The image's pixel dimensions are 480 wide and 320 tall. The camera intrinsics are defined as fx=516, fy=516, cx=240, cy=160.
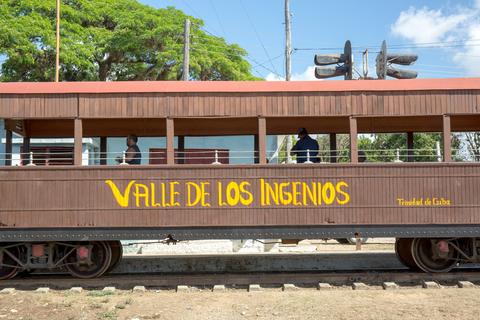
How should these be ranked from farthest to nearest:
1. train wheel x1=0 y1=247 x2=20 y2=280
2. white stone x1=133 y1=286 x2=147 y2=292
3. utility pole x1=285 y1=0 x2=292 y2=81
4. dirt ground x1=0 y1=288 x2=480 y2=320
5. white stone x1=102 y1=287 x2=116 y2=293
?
utility pole x1=285 y1=0 x2=292 y2=81 → train wheel x1=0 y1=247 x2=20 y2=280 → white stone x1=133 y1=286 x2=147 y2=292 → white stone x1=102 y1=287 x2=116 y2=293 → dirt ground x1=0 y1=288 x2=480 y2=320

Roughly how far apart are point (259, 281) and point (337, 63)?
5.08 m

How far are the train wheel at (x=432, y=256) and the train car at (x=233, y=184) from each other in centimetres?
8

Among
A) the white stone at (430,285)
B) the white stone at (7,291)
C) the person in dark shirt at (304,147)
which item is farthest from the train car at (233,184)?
the white stone at (430,285)

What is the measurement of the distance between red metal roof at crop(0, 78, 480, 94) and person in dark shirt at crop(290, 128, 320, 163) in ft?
2.90

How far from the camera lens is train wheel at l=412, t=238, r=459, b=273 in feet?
28.2

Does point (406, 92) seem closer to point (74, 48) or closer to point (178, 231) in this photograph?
point (178, 231)

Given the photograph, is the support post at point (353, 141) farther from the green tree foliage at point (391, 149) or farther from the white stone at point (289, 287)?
the white stone at point (289, 287)

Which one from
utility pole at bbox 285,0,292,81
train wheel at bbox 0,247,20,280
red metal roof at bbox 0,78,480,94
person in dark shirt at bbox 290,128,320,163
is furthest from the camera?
utility pole at bbox 285,0,292,81

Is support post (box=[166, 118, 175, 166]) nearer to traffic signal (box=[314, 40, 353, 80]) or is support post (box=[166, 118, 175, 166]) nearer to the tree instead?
traffic signal (box=[314, 40, 353, 80])

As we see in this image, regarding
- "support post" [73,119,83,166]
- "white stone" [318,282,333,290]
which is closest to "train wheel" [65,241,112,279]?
"support post" [73,119,83,166]

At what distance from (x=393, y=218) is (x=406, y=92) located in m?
2.07

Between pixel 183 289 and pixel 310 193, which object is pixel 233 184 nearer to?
pixel 310 193

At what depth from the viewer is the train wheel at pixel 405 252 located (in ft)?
29.1

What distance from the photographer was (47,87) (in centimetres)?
845
